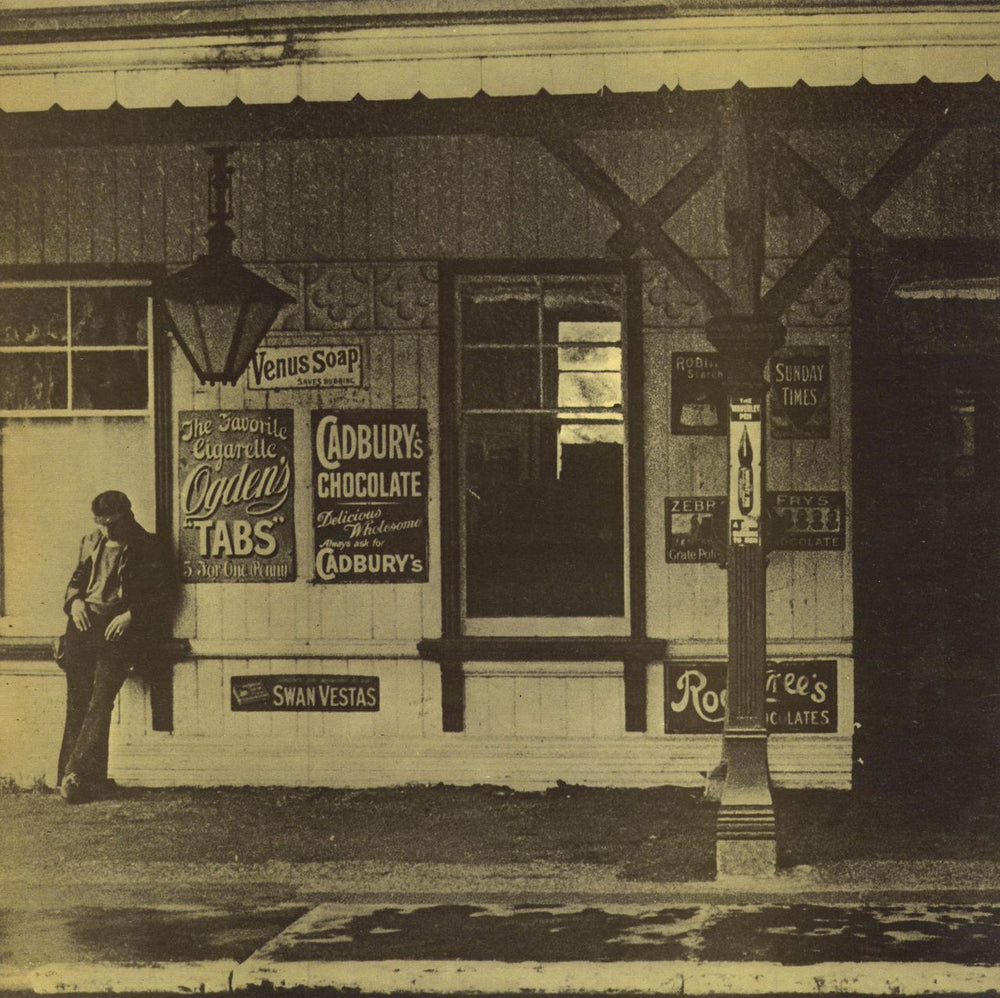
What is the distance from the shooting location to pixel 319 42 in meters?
9.26

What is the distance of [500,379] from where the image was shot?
31.8 feet

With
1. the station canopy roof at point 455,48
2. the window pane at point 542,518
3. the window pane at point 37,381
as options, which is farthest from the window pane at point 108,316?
the window pane at point 542,518

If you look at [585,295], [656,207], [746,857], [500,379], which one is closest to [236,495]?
[500,379]

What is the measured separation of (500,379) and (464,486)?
0.64 m

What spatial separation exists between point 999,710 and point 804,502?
1.60m

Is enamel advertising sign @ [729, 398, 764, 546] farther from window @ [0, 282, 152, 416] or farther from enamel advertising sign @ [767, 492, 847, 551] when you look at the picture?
window @ [0, 282, 152, 416]

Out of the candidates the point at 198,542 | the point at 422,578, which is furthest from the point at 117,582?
the point at 422,578

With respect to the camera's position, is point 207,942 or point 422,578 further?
point 422,578

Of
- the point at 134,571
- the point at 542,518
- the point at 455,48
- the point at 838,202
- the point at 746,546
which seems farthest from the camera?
the point at 542,518

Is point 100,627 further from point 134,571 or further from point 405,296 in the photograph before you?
point 405,296

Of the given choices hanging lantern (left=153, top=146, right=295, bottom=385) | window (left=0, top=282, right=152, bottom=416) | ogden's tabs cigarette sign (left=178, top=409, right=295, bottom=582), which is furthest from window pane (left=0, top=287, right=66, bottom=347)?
hanging lantern (left=153, top=146, right=295, bottom=385)

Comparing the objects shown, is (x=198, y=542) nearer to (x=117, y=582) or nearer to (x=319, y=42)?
(x=117, y=582)

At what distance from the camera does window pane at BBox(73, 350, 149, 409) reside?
9.84 m

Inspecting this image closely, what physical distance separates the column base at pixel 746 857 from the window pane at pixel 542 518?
2.09 metres
